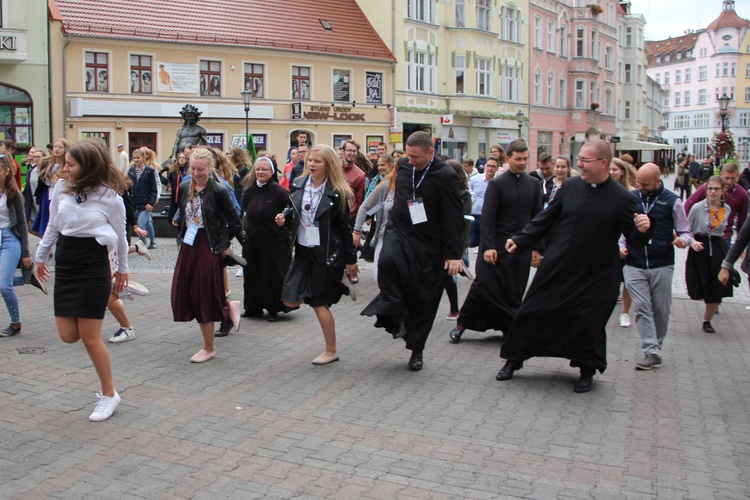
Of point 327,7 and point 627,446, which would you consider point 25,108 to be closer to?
point 327,7

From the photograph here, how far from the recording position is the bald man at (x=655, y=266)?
24.4 ft

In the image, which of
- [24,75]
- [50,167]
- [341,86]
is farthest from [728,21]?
[50,167]

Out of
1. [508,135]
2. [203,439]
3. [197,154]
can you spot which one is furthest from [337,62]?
[203,439]

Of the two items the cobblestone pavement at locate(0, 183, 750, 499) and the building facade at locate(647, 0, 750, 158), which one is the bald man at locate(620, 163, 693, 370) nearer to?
the cobblestone pavement at locate(0, 183, 750, 499)

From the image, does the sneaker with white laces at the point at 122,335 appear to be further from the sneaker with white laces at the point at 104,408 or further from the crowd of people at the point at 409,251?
the sneaker with white laces at the point at 104,408

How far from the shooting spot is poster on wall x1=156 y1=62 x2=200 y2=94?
32250 millimetres

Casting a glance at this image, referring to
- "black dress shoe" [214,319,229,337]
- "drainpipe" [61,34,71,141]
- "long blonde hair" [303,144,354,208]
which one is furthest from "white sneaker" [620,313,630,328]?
"drainpipe" [61,34,71,141]

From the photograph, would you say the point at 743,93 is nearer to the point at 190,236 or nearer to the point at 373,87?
the point at 373,87

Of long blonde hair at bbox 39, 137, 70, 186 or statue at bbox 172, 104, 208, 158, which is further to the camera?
statue at bbox 172, 104, 208, 158

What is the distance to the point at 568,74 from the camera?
185ft

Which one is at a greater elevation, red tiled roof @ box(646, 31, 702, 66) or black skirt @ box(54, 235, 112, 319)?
red tiled roof @ box(646, 31, 702, 66)

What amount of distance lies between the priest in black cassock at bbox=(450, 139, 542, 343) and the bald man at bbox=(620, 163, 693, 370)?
98 centimetres

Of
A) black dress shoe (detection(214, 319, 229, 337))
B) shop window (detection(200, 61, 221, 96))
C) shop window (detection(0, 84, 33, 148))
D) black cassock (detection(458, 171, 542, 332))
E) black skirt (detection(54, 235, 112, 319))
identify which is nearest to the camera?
black skirt (detection(54, 235, 112, 319))

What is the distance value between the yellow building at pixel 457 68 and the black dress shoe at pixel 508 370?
102 ft
